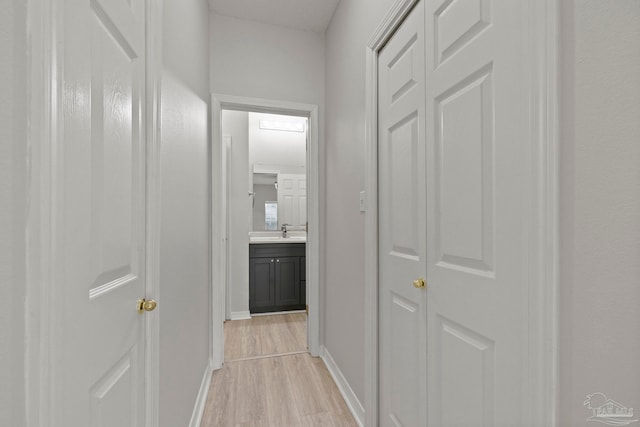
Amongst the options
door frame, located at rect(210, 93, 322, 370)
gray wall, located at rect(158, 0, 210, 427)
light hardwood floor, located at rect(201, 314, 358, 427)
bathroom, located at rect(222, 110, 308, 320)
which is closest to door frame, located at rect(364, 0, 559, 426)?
gray wall, located at rect(158, 0, 210, 427)

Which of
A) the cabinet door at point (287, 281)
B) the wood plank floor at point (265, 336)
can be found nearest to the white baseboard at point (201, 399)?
the wood plank floor at point (265, 336)

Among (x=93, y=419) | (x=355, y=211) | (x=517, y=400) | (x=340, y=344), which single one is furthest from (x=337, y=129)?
(x=93, y=419)

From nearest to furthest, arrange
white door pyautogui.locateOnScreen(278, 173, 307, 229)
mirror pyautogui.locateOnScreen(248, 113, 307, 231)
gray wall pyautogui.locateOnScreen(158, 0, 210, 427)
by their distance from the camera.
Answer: gray wall pyautogui.locateOnScreen(158, 0, 210, 427) < mirror pyautogui.locateOnScreen(248, 113, 307, 231) < white door pyautogui.locateOnScreen(278, 173, 307, 229)

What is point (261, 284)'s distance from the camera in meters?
3.48

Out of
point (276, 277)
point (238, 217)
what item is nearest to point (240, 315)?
point (276, 277)

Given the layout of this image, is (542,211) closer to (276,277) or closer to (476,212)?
(476,212)

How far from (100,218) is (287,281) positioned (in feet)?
9.92

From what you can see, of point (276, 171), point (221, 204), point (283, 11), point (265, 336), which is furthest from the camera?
point (276, 171)

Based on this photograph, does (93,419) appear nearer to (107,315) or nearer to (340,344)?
(107,315)

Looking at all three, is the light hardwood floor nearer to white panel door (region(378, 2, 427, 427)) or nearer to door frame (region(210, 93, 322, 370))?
door frame (region(210, 93, 322, 370))

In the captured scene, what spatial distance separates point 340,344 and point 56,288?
1897 mm

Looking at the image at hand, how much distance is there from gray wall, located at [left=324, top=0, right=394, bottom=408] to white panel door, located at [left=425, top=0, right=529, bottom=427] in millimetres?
647

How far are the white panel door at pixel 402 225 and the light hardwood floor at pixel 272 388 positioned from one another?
0.48 m

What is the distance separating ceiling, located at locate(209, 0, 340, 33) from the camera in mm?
2188
